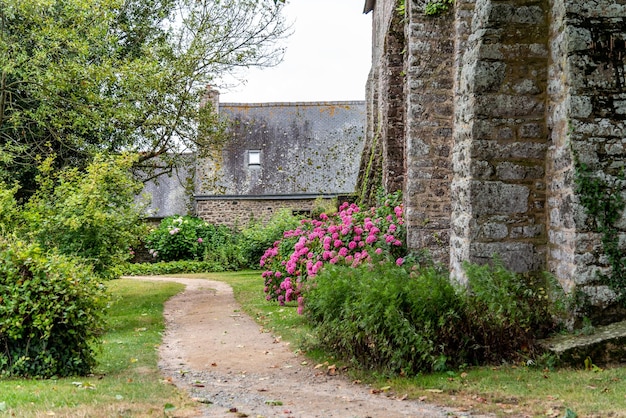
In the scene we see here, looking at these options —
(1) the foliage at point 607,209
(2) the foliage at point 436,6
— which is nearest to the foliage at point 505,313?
(1) the foliage at point 607,209

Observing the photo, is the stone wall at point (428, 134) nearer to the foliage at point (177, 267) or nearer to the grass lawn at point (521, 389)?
the grass lawn at point (521, 389)

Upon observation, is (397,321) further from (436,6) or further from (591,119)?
(436,6)

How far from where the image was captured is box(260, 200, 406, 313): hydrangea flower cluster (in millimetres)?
12180

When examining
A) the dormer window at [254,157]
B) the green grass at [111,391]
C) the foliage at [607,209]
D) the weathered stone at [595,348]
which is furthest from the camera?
the dormer window at [254,157]

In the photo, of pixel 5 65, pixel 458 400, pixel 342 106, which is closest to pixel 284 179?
pixel 342 106

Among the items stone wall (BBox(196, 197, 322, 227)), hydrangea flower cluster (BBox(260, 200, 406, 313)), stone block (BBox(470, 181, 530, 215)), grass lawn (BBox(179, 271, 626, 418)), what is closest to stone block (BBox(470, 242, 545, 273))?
stone block (BBox(470, 181, 530, 215))

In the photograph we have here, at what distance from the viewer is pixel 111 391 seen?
6.76 m

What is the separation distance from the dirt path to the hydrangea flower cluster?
39.6 inches

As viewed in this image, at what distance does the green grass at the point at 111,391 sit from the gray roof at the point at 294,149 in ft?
62.8

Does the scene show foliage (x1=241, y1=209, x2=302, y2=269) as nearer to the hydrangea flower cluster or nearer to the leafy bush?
the leafy bush

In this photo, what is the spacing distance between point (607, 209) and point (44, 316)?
221 inches

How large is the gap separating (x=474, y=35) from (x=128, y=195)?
23.0ft

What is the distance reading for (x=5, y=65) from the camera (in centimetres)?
1419

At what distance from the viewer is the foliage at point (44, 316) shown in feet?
25.2
